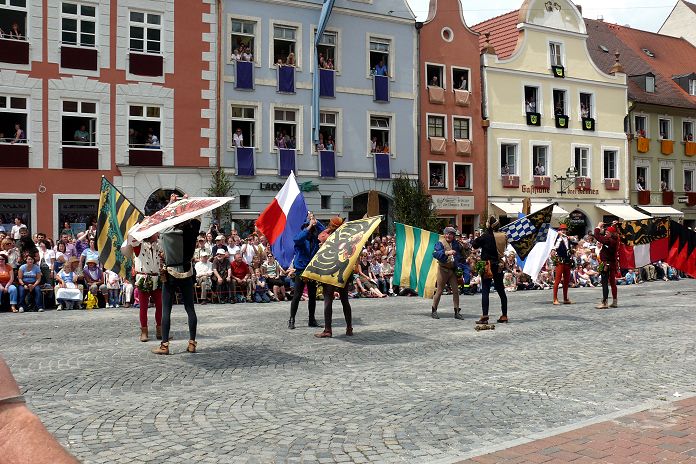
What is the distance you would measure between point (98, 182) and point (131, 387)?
20.1 m

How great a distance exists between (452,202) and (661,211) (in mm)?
16019

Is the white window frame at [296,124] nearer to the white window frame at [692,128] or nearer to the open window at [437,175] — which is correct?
the open window at [437,175]

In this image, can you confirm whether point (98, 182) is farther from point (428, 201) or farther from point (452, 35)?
point (452, 35)

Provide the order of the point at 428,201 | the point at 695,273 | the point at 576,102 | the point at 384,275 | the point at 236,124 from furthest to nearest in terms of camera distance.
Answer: the point at 576,102
the point at 428,201
the point at 236,124
the point at 384,275
the point at 695,273

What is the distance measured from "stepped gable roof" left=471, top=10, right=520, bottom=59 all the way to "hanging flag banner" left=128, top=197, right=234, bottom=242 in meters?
30.8

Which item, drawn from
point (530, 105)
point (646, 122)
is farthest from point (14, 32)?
point (646, 122)

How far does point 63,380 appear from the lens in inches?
322

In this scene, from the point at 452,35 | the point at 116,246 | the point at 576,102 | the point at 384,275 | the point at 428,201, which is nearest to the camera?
the point at 116,246

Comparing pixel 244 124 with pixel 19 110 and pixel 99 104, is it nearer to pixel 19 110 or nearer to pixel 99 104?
pixel 99 104

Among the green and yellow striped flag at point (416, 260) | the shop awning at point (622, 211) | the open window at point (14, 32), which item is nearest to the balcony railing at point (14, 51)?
the open window at point (14, 32)

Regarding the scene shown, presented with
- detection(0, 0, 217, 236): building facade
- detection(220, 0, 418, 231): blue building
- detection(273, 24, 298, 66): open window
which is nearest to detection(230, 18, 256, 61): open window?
detection(220, 0, 418, 231): blue building

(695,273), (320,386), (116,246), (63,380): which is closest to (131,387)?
(63,380)

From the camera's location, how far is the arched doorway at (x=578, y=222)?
1558 inches

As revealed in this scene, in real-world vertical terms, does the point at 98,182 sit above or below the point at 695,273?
above
